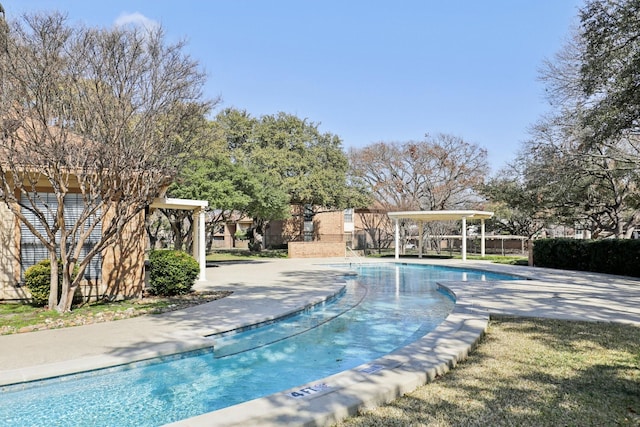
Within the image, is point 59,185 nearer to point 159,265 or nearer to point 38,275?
point 38,275

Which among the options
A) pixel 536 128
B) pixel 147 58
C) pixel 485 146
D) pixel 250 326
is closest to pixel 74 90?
pixel 147 58

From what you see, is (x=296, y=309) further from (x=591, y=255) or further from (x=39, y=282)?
(x=591, y=255)

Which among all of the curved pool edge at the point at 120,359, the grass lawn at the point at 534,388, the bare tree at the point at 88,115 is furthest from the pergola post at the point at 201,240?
the grass lawn at the point at 534,388

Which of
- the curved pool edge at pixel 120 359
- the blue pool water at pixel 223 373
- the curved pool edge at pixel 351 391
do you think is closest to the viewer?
the curved pool edge at pixel 351 391

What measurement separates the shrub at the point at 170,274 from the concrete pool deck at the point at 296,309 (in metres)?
1.20

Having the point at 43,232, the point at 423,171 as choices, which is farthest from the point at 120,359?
the point at 423,171

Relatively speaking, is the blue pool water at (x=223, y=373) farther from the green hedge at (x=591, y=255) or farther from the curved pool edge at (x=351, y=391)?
the green hedge at (x=591, y=255)

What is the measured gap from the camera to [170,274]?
1025 cm

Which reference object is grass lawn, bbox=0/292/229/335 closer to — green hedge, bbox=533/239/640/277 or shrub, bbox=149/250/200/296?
shrub, bbox=149/250/200/296

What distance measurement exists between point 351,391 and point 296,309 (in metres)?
4.96

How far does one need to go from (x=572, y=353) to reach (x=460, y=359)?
1416mm

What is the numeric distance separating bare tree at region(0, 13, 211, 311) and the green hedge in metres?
14.9

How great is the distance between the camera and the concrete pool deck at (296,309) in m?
3.63

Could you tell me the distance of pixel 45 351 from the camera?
556 centimetres
